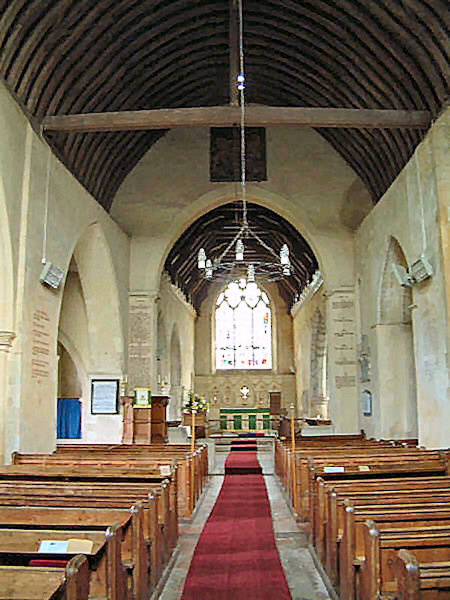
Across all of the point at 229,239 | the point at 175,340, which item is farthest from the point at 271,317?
the point at 175,340

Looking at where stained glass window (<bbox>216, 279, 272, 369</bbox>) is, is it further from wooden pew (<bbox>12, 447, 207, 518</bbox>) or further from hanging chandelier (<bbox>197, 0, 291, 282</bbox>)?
wooden pew (<bbox>12, 447, 207, 518</bbox>)

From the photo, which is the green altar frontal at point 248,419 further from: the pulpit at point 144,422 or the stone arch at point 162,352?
the pulpit at point 144,422

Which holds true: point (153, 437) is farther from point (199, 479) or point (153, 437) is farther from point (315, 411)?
point (315, 411)

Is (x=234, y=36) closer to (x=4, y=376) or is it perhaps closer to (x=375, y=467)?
(x=4, y=376)

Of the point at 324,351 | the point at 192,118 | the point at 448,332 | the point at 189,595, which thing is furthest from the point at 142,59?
the point at 324,351

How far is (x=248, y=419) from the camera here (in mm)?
20938

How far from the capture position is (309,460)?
5805 mm

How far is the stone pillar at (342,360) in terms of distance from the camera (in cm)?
1141

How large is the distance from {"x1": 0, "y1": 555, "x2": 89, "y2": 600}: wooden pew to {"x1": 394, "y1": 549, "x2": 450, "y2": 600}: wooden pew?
3.71 feet

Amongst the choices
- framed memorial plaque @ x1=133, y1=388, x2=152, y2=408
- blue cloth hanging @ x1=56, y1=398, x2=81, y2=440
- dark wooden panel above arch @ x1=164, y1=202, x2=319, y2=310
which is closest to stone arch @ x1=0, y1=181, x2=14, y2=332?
framed memorial plaque @ x1=133, y1=388, x2=152, y2=408

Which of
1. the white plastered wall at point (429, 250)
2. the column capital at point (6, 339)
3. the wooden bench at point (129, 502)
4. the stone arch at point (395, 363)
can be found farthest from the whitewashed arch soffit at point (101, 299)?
the wooden bench at point (129, 502)

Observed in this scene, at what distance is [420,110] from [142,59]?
399 cm

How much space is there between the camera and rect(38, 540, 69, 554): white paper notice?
2.61m

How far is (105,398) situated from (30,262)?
4.51 metres
